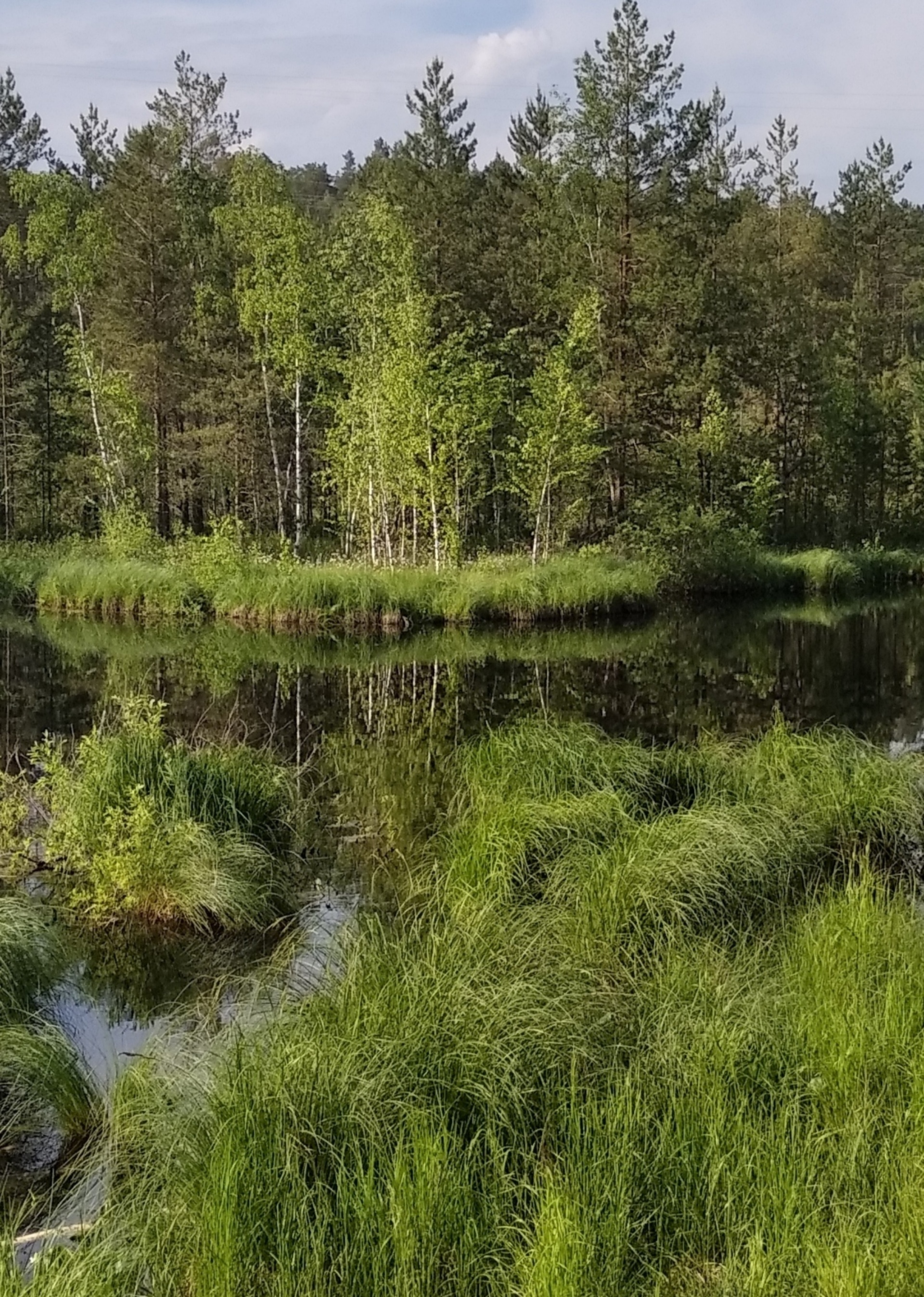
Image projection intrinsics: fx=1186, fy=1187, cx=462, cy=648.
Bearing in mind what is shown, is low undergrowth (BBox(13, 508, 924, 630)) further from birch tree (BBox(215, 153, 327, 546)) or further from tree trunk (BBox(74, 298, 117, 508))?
birch tree (BBox(215, 153, 327, 546))

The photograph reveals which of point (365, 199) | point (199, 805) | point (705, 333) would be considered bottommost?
point (199, 805)

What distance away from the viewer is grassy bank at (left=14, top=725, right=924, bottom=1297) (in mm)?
3117

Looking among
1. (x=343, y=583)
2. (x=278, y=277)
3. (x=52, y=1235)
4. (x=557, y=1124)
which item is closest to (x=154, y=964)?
(x=52, y=1235)

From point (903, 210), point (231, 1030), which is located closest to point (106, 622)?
point (231, 1030)

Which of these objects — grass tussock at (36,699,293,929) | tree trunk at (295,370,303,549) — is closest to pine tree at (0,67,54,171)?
tree trunk at (295,370,303,549)

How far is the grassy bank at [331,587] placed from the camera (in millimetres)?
23344

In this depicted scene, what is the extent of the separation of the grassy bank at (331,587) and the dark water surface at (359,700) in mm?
1086

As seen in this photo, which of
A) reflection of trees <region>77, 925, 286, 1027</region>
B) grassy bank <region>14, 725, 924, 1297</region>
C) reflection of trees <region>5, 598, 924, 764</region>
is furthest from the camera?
reflection of trees <region>5, 598, 924, 764</region>

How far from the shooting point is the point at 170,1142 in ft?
12.3

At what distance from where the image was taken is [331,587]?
23.3m

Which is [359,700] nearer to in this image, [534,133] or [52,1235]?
Answer: [52,1235]

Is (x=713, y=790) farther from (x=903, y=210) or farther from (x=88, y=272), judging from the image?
(x=903, y=210)

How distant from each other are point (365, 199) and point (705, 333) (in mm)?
10420

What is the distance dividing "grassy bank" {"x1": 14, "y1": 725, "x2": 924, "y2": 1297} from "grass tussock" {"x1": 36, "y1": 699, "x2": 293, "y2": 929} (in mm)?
1767
